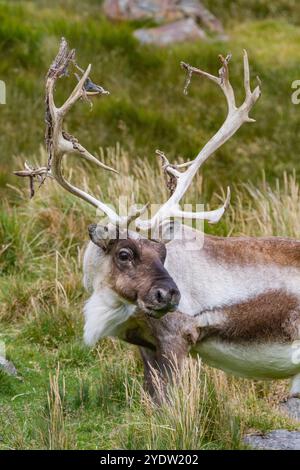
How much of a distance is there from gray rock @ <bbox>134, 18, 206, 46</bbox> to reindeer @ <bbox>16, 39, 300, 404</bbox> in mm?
10204

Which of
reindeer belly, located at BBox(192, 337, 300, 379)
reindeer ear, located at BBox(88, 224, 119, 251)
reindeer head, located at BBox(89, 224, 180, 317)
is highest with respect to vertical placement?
reindeer ear, located at BBox(88, 224, 119, 251)

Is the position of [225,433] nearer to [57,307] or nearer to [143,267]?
[143,267]

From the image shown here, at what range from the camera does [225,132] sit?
766 centimetres

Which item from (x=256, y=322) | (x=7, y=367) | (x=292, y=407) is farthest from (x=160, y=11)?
(x=256, y=322)

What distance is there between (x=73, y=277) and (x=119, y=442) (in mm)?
3392

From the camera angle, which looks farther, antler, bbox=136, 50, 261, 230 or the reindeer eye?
antler, bbox=136, 50, 261, 230

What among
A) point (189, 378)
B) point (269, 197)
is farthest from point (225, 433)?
point (269, 197)

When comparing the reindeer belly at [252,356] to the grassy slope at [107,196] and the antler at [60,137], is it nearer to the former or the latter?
the grassy slope at [107,196]

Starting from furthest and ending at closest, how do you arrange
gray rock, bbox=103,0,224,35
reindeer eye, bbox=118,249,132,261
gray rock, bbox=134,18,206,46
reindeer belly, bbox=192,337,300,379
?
gray rock, bbox=103,0,224,35 → gray rock, bbox=134,18,206,46 → reindeer belly, bbox=192,337,300,379 → reindeer eye, bbox=118,249,132,261

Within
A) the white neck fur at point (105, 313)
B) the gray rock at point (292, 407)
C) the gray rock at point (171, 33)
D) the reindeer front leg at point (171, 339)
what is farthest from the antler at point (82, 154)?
the gray rock at point (171, 33)

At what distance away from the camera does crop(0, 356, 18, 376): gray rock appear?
26.4 feet

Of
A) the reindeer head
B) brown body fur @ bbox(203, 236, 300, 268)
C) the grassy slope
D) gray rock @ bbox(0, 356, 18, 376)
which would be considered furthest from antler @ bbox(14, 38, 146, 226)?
gray rock @ bbox(0, 356, 18, 376)

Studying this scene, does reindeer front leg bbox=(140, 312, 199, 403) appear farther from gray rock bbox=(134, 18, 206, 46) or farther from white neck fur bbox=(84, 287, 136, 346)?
gray rock bbox=(134, 18, 206, 46)

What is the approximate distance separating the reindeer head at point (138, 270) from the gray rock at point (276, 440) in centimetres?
87
